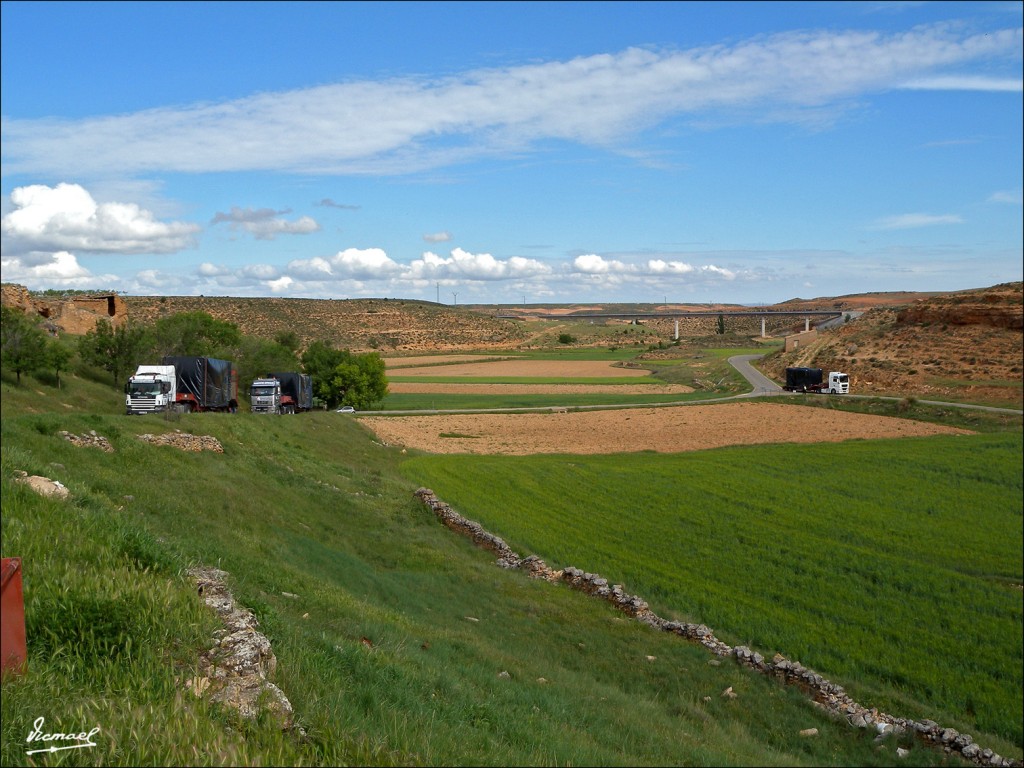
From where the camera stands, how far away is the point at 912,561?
76.3 feet

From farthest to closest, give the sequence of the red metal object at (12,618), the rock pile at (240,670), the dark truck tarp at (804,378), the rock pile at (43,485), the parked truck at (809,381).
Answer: the dark truck tarp at (804,378) → the parked truck at (809,381) → the rock pile at (43,485) → the rock pile at (240,670) → the red metal object at (12,618)

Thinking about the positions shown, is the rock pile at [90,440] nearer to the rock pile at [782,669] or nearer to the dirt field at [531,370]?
the rock pile at [782,669]

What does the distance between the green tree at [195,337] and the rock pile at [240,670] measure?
175ft

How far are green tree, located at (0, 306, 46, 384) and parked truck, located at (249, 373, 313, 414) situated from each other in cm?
1148

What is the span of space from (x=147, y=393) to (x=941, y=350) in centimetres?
7541

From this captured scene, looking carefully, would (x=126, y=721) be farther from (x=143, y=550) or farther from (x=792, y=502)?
(x=792, y=502)

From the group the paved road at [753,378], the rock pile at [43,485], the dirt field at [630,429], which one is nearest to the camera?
the rock pile at [43,485]

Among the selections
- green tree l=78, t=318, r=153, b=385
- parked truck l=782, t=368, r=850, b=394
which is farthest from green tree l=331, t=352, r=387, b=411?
parked truck l=782, t=368, r=850, b=394

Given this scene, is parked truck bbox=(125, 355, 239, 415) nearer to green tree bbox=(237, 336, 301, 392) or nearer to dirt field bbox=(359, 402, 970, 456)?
dirt field bbox=(359, 402, 970, 456)

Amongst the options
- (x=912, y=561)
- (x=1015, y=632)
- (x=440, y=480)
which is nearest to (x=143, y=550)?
(x=1015, y=632)

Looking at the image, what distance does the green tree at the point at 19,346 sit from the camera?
4051 cm

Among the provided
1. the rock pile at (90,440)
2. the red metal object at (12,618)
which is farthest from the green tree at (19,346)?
the red metal object at (12,618)

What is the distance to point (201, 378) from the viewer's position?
4131 centimetres

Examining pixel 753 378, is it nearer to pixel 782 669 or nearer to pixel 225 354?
pixel 225 354
